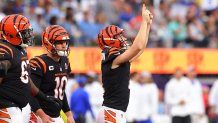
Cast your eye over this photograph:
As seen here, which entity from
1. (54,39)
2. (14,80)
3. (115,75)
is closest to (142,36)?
(115,75)

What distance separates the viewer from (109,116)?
10148 millimetres

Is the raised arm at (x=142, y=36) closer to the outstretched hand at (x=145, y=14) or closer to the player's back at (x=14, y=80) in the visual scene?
the outstretched hand at (x=145, y=14)

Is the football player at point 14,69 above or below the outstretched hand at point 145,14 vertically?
below

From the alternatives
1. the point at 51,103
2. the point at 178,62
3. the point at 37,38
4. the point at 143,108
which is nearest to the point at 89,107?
the point at 143,108

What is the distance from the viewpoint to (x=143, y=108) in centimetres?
1700

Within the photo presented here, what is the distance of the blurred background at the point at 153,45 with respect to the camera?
1739 centimetres

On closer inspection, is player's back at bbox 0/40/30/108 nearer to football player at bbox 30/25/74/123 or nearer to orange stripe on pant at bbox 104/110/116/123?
football player at bbox 30/25/74/123

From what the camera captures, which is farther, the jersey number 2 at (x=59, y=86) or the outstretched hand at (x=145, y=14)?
the jersey number 2 at (x=59, y=86)

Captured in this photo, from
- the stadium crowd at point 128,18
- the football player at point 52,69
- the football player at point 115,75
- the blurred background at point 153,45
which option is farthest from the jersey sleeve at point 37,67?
the stadium crowd at point 128,18

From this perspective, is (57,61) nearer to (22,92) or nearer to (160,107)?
(22,92)

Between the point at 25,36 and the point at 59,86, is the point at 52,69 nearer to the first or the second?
the point at 59,86

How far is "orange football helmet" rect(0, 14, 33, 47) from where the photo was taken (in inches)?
375

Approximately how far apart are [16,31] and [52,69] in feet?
3.20

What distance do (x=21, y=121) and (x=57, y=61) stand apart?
134cm
